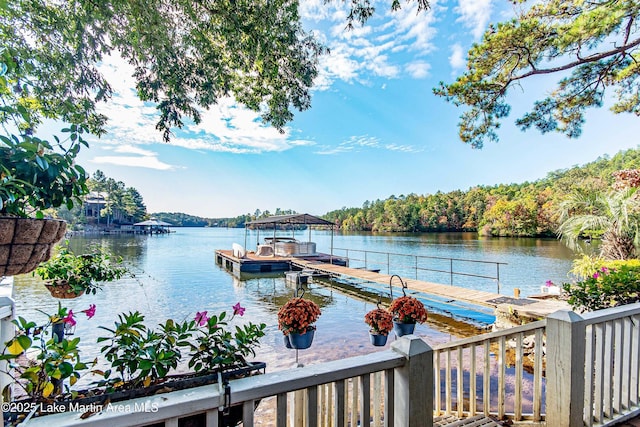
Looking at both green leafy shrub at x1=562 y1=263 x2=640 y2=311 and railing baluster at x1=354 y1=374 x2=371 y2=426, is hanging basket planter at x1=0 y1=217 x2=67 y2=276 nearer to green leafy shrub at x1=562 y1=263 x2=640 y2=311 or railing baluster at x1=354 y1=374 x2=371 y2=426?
railing baluster at x1=354 y1=374 x2=371 y2=426

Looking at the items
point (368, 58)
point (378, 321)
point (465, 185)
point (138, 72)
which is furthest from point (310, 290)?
point (465, 185)

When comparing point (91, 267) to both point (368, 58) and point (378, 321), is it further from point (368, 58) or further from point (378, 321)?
point (368, 58)

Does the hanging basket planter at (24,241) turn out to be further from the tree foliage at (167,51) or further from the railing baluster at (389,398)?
the tree foliage at (167,51)

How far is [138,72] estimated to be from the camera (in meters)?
2.93

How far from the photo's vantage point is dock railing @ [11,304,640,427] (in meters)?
0.97

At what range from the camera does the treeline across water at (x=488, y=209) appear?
32.3 meters

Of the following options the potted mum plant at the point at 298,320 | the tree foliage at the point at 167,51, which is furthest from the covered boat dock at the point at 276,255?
the potted mum plant at the point at 298,320

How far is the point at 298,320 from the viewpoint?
2631mm

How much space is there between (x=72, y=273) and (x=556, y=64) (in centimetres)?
700

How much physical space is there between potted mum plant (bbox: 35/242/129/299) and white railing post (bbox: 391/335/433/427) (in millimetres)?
2823

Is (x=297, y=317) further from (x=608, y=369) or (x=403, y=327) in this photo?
(x=608, y=369)

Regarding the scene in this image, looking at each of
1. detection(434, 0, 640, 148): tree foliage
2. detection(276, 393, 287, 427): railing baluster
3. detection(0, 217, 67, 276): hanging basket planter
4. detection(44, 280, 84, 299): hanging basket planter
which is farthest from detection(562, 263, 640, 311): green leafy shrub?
detection(44, 280, 84, 299): hanging basket planter

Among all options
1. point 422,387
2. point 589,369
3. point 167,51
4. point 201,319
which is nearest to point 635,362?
point 589,369

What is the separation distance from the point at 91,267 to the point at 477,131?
20.1ft
